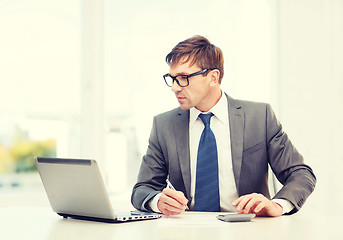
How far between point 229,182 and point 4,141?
2.26 meters

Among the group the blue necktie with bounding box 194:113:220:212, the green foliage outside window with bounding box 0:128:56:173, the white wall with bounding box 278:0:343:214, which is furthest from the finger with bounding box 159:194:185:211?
the green foliage outside window with bounding box 0:128:56:173

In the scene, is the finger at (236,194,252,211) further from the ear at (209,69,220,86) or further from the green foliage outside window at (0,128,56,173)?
the green foliage outside window at (0,128,56,173)

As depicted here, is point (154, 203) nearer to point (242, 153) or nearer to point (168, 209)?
point (168, 209)

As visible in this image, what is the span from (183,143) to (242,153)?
0.30 meters

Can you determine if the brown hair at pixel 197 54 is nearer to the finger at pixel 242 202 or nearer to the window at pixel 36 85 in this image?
the finger at pixel 242 202

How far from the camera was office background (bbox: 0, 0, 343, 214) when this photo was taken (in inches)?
143

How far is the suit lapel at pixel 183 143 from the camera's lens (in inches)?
88.4

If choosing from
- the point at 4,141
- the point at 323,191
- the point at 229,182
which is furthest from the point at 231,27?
the point at 4,141

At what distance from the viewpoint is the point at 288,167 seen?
2.17 m

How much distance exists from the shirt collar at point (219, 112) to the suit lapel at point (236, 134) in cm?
4

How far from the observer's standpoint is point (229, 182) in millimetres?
2273

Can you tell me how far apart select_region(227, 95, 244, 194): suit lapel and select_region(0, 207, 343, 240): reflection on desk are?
0.49 metres

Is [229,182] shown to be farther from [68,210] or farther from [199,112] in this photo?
[68,210]

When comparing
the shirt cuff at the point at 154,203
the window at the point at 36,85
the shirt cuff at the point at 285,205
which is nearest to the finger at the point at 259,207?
the shirt cuff at the point at 285,205
